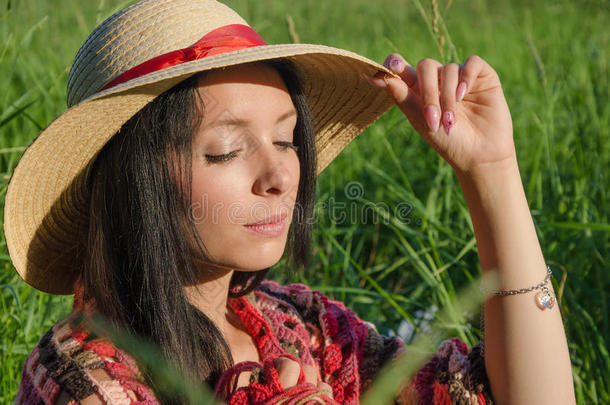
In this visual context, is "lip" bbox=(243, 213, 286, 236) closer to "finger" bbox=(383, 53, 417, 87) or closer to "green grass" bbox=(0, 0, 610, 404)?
"finger" bbox=(383, 53, 417, 87)

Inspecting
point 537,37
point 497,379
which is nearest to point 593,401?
point 497,379

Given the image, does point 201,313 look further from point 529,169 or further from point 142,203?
point 529,169

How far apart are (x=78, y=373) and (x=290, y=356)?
1.51 ft

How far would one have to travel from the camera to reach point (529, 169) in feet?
11.0

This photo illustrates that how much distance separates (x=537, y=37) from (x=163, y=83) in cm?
492

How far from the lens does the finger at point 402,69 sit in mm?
1636

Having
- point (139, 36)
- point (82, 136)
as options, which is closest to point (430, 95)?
point (139, 36)

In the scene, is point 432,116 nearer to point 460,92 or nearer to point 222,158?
point 460,92

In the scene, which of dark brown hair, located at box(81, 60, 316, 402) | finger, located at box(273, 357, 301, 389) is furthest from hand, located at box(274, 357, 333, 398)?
dark brown hair, located at box(81, 60, 316, 402)

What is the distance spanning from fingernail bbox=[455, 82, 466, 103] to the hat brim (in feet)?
0.64

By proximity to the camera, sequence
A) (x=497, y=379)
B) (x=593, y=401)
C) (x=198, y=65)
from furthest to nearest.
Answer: (x=593, y=401), (x=497, y=379), (x=198, y=65)

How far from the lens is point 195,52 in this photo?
4.76 ft

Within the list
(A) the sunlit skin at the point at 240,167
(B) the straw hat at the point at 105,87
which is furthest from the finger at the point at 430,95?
(A) the sunlit skin at the point at 240,167

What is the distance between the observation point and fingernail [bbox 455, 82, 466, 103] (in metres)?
1.54
